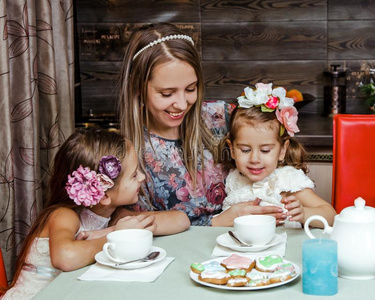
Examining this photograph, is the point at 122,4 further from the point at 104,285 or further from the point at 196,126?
the point at 104,285

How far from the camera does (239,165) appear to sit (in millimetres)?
2012

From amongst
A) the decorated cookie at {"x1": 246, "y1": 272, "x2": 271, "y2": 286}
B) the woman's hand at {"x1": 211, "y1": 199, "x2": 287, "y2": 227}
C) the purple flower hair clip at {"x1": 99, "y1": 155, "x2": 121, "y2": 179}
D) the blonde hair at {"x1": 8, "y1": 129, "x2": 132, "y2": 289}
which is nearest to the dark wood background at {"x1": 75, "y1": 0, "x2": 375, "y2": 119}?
the woman's hand at {"x1": 211, "y1": 199, "x2": 287, "y2": 227}

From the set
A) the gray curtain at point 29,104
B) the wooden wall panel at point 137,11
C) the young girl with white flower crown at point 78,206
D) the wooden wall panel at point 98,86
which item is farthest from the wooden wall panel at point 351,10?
the young girl with white flower crown at point 78,206

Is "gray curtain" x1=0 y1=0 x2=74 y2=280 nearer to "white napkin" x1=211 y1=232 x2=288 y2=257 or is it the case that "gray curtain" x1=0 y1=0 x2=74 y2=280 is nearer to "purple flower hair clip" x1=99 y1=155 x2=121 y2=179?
"purple flower hair clip" x1=99 y1=155 x2=121 y2=179

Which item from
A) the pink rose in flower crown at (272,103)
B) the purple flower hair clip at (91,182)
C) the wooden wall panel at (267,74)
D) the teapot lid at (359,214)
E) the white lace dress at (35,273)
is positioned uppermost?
the wooden wall panel at (267,74)

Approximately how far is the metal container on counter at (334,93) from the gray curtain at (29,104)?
1414 mm

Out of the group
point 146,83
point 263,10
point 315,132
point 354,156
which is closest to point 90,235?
point 146,83

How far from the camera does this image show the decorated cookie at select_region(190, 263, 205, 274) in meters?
1.29

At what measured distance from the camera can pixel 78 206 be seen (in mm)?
1713

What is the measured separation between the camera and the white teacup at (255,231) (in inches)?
56.0

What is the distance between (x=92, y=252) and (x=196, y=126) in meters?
0.79

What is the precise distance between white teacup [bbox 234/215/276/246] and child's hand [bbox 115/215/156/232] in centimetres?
25

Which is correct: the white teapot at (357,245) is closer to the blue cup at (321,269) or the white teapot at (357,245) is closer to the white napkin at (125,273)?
the blue cup at (321,269)

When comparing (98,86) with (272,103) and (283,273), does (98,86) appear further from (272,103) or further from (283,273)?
(283,273)
